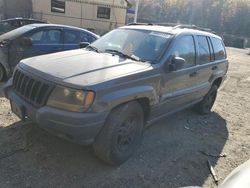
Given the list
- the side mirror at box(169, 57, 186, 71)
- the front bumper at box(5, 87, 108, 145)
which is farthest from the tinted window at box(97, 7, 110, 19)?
the front bumper at box(5, 87, 108, 145)

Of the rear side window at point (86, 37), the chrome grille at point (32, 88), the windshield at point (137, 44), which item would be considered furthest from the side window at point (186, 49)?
the rear side window at point (86, 37)

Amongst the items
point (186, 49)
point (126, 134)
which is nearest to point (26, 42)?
point (186, 49)

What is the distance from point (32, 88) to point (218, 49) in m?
4.33

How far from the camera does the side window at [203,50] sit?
5570 millimetres

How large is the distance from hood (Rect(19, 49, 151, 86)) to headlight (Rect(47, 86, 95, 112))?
0.37ft

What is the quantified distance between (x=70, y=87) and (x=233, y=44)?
140 feet

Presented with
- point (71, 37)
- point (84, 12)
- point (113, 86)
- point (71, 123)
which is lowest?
point (84, 12)

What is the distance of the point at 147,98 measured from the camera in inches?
162

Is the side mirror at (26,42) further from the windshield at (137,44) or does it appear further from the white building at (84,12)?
the white building at (84,12)

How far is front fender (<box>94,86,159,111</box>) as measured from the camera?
11.3ft

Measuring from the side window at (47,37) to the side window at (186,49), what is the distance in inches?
154

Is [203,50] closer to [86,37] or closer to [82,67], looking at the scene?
[82,67]

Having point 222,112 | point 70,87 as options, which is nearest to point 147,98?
point 70,87

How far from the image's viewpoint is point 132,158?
4289 mm
